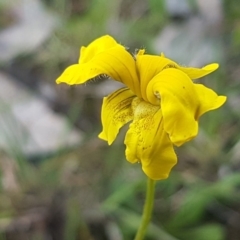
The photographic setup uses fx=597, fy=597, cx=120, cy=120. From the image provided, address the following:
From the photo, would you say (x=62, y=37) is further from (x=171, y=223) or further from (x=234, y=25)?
(x=171, y=223)

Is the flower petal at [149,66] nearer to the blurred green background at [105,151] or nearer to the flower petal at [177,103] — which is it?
the flower petal at [177,103]

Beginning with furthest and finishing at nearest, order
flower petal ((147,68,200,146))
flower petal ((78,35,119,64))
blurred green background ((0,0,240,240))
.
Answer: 1. blurred green background ((0,0,240,240))
2. flower petal ((78,35,119,64))
3. flower petal ((147,68,200,146))

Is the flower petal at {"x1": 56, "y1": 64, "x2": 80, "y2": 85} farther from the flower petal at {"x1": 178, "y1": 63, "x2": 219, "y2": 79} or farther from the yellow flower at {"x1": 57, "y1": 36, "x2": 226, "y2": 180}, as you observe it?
the flower petal at {"x1": 178, "y1": 63, "x2": 219, "y2": 79}

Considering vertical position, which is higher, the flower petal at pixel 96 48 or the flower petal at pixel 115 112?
the flower petal at pixel 96 48

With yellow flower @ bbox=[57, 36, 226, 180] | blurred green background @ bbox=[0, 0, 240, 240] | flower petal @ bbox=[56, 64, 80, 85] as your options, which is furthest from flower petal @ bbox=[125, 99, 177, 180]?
blurred green background @ bbox=[0, 0, 240, 240]

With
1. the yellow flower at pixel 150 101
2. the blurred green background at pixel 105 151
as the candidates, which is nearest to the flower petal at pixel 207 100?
the yellow flower at pixel 150 101

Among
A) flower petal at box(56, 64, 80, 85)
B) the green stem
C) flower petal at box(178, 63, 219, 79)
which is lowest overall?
the green stem

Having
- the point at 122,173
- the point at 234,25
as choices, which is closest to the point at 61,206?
the point at 122,173
